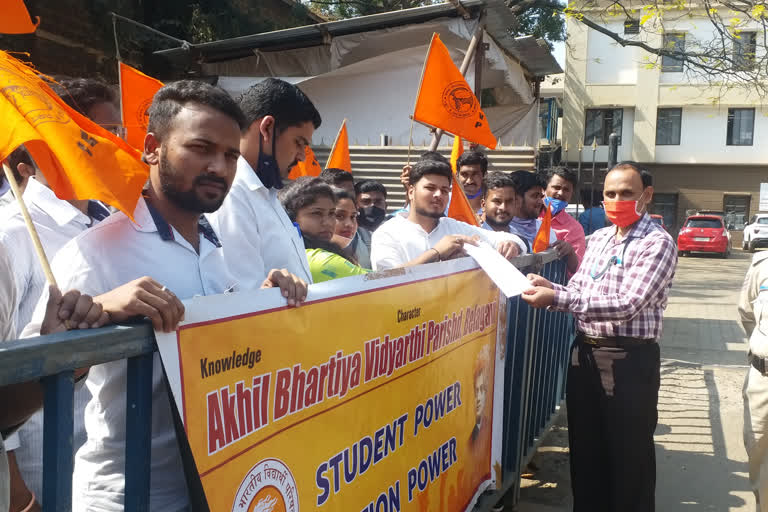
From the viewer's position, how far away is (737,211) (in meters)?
31.0

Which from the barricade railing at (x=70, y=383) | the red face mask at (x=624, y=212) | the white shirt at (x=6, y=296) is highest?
the red face mask at (x=624, y=212)

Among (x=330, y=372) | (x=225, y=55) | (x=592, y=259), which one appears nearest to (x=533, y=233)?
(x=592, y=259)

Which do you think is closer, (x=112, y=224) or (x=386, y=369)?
(x=112, y=224)

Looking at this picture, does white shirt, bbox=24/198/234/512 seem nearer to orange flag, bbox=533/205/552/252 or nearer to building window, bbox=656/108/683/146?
orange flag, bbox=533/205/552/252

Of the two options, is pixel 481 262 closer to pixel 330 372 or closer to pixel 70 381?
pixel 330 372

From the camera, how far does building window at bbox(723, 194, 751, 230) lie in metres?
30.8

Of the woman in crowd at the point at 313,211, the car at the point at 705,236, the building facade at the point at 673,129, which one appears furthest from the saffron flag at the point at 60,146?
the building facade at the point at 673,129

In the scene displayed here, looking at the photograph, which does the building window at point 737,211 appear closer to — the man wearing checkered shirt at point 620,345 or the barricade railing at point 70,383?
the man wearing checkered shirt at point 620,345

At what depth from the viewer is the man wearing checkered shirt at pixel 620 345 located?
3135 mm

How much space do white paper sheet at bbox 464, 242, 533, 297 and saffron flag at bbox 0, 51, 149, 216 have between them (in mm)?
1603

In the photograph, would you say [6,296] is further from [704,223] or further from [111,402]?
[704,223]

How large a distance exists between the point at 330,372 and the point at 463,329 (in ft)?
3.44

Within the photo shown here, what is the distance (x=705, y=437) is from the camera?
16.7 ft

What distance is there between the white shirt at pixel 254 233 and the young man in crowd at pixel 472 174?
307 cm
